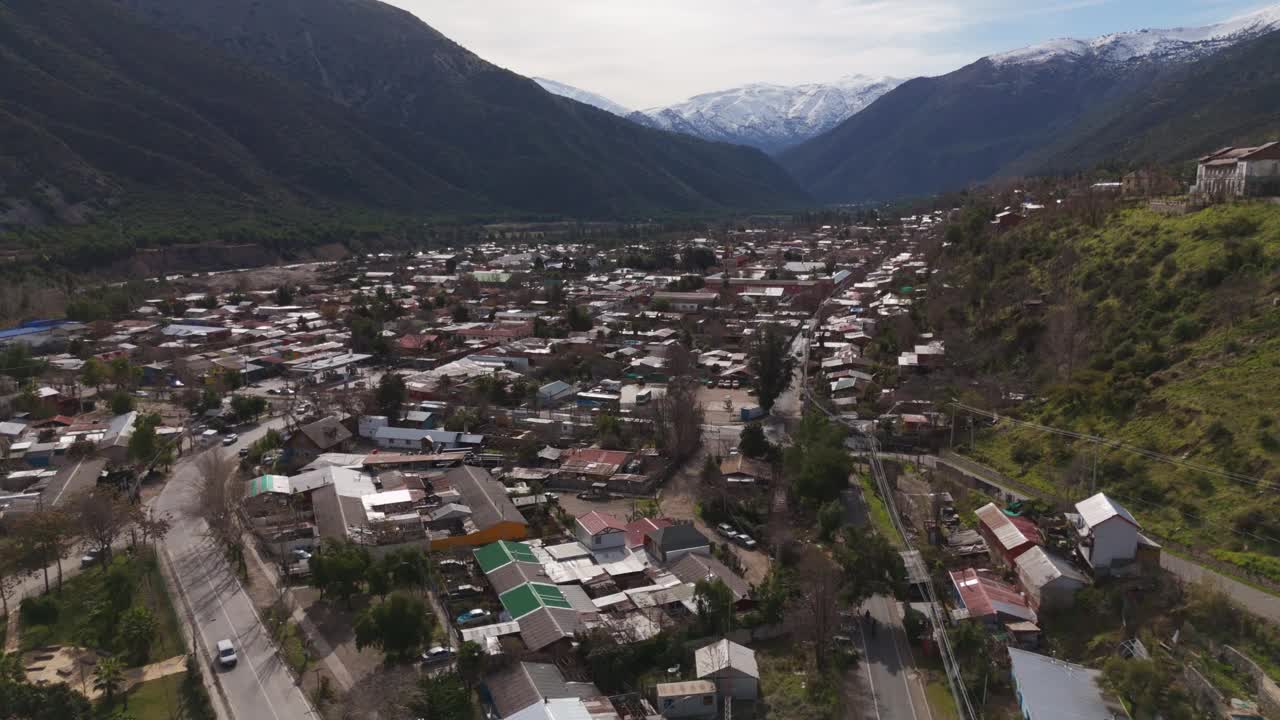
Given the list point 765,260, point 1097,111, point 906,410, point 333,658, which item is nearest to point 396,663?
point 333,658

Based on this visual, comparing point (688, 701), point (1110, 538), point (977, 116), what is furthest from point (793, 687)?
point (977, 116)

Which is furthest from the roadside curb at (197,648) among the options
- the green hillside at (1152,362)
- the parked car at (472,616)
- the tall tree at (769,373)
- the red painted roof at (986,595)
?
the tall tree at (769,373)

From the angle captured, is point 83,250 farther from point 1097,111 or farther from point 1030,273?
point 1097,111

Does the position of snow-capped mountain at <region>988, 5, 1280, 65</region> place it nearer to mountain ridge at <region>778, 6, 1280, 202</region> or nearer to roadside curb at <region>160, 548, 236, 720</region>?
mountain ridge at <region>778, 6, 1280, 202</region>

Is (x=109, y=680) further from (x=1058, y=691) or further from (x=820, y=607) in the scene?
(x=1058, y=691)

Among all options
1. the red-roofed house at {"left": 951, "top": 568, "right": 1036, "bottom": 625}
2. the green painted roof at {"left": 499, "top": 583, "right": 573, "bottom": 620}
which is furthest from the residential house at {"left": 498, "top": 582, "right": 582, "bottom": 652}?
the red-roofed house at {"left": 951, "top": 568, "right": 1036, "bottom": 625}
